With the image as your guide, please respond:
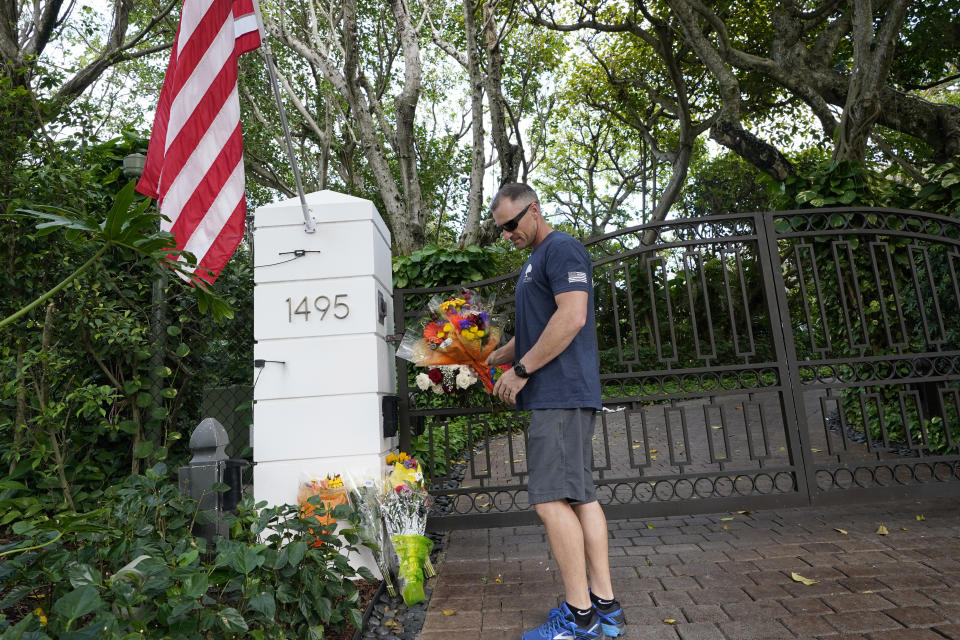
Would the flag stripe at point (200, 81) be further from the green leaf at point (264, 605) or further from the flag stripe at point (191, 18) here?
the green leaf at point (264, 605)

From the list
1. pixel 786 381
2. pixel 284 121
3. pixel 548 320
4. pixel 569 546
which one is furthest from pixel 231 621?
pixel 786 381

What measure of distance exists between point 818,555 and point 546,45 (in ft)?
42.8

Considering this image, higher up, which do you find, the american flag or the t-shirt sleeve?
the american flag

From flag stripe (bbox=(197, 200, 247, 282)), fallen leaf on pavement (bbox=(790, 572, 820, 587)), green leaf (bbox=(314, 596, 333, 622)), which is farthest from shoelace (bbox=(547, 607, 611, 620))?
flag stripe (bbox=(197, 200, 247, 282))

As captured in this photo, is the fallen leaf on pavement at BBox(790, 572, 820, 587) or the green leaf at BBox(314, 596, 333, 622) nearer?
the green leaf at BBox(314, 596, 333, 622)

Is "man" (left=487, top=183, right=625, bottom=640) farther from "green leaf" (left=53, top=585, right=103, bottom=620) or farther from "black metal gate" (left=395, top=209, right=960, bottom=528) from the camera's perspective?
"green leaf" (left=53, top=585, right=103, bottom=620)

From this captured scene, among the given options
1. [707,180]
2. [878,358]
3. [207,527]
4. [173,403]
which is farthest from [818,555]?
[707,180]

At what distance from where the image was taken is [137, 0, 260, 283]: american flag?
3344 millimetres

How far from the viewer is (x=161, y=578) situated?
1.74 meters

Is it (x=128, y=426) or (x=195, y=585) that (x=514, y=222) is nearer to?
(x=195, y=585)

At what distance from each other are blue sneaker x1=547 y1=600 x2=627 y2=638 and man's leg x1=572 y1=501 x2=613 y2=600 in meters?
0.05

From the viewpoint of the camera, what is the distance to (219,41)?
341 centimetres

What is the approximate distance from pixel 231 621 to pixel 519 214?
2.04m

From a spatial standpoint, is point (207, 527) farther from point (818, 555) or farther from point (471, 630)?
point (818, 555)
